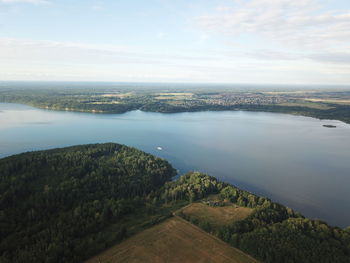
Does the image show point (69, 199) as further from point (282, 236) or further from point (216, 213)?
point (282, 236)

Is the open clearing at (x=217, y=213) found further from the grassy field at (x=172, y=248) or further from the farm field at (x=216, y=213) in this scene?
the grassy field at (x=172, y=248)

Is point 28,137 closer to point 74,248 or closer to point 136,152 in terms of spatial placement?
point 136,152

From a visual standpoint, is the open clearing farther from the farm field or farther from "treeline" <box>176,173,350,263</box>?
"treeline" <box>176,173,350,263</box>

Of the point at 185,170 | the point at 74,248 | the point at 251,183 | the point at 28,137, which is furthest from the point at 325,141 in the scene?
the point at 28,137

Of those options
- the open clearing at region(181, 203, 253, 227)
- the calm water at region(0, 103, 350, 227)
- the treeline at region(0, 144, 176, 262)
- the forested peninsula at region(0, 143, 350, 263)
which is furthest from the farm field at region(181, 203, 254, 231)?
the calm water at region(0, 103, 350, 227)

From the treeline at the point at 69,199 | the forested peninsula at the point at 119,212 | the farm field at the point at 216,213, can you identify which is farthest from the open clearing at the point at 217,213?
the treeline at the point at 69,199

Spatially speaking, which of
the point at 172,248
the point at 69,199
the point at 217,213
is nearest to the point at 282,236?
the point at 217,213

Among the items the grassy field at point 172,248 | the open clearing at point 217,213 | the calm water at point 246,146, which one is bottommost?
the grassy field at point 172,248
